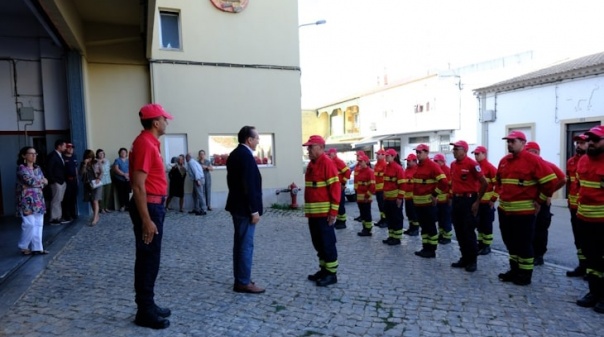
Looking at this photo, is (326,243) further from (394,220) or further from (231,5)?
(231,5)

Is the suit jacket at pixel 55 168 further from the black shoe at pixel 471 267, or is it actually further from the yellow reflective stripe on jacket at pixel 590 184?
the yellow reflective stripe on jacket at pixel 590 184

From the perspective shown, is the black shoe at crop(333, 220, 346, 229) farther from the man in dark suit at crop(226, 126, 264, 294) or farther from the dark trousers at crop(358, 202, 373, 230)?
the man in dark suit at crop(226, 126, 264, 294)

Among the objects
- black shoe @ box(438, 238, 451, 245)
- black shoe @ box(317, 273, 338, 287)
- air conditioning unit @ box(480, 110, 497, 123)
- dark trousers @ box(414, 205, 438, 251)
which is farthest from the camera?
air conditioning unit @ box(480, 110, 497, 123)

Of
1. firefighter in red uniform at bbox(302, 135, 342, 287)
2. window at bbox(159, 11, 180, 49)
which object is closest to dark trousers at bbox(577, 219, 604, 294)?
firefighter in red uniform at bbox(302, 135, 342, 287)

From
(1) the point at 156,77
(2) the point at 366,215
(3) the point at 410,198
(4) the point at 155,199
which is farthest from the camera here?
(1) the point at 156,77

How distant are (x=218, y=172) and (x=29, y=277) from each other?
7284 mm

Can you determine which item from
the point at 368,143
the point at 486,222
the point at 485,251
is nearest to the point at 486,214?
the point at 486,222

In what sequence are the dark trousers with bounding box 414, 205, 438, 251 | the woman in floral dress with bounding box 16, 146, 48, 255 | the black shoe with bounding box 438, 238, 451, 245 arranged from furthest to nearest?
the black shoe with bounding box 438, 238, 451, 245 → the dark trousers with bounding box 414, 205, 438, 251 → the woman in floral dress with bounding box 16, 146, 48, 255

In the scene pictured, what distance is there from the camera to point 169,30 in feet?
39.1

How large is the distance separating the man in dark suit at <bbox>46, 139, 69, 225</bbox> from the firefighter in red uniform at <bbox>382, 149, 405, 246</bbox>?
278 inches

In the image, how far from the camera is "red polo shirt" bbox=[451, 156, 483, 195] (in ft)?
18.9

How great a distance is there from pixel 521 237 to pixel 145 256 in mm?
4426

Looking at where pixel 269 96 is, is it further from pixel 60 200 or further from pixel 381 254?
pixel 381 254

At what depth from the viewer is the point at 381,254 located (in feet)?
21.6
